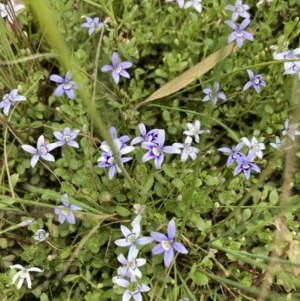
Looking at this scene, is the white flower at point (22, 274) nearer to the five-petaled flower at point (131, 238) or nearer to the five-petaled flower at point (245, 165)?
the five-petaled flower at point (131, 238)

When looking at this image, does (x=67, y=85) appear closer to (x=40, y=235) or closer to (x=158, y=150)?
(x=158, y=150)

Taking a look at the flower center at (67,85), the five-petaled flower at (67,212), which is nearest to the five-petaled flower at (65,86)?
the flower center at (67,85)

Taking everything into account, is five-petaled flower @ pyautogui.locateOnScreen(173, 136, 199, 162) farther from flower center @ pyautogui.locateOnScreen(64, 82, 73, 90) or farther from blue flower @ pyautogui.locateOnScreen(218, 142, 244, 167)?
flower center @ pyautogui.locateOnScreen(64, 82, 73, 90)

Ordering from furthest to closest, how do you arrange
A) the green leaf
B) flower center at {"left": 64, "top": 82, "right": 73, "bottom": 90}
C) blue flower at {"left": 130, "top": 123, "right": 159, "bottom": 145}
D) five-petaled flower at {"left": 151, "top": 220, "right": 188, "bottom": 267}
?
1. flower center at {"left": 64, "top": 82, "right": 73, "bottom": 90}
2. blue flower at {"left": 130, "top": 123, "right": 159, "bottom": 145}
3. the green leaf
4. five-petaled flower at {"left": 151, "top": 220, "right": 188, "bottom": 267}

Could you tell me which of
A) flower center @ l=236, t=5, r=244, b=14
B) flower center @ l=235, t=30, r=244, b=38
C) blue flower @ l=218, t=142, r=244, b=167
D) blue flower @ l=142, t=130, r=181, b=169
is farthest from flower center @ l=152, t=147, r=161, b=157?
flower center @ l=236, t=5, r=244, b=14

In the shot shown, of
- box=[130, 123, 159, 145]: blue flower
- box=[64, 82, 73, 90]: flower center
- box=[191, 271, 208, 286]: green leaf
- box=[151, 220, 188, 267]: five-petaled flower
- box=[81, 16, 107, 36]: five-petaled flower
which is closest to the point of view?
box=[151, 220, 188, 267]: five-petaled flower

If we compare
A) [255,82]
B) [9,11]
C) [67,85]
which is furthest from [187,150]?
[9,11]
